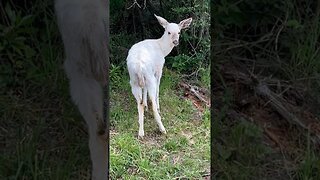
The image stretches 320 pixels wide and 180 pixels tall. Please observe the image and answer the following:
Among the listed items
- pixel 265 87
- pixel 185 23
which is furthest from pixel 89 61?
pixel 265 87

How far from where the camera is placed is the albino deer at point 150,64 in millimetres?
1543

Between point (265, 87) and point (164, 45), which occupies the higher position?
point (164, 45)

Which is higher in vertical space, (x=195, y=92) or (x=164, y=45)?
(x=164, y=45)

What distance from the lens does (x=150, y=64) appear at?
1.55 meters

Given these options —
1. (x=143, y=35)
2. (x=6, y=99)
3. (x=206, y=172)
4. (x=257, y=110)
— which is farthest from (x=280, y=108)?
(x=6, y=99)

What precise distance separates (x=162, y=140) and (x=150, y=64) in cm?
19

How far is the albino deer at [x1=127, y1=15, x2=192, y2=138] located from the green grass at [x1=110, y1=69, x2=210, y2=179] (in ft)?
0.06

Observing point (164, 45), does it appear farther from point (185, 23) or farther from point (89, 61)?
point (89, 61)

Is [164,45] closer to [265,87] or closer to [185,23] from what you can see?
[185,23]

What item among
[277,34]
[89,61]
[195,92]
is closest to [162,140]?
[195,92]

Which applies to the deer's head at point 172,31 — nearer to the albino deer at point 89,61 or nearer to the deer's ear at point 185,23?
the deer's ear at point 185,23

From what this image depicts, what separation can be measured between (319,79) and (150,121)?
43cm

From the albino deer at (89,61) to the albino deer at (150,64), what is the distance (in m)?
0.07

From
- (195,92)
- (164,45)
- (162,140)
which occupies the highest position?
(164,45)
